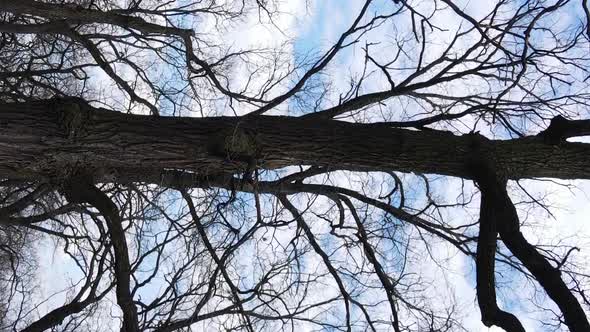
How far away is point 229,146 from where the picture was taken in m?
3.95

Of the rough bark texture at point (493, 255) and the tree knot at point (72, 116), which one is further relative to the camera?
the tree knot at point (72, 116)

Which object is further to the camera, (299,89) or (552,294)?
(299,89)

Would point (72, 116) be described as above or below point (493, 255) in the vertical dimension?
above

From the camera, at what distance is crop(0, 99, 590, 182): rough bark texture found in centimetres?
376

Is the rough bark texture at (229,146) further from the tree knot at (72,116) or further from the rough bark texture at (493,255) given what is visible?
the rough bark texture at (493,255)

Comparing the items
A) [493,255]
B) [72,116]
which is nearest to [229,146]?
[72,116]

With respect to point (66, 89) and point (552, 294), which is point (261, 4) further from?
point (552, 294)

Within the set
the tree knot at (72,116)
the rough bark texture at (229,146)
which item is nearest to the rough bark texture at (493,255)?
the rough bark texture at (229,146)

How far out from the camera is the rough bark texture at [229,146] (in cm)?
376

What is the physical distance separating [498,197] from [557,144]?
2.49ft

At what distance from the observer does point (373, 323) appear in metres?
6.00

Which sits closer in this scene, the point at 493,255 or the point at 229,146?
the point at 493,255

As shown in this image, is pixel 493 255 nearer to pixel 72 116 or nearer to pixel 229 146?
pixel 229 146

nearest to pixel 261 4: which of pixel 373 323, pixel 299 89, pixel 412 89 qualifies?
pixel 299 89
